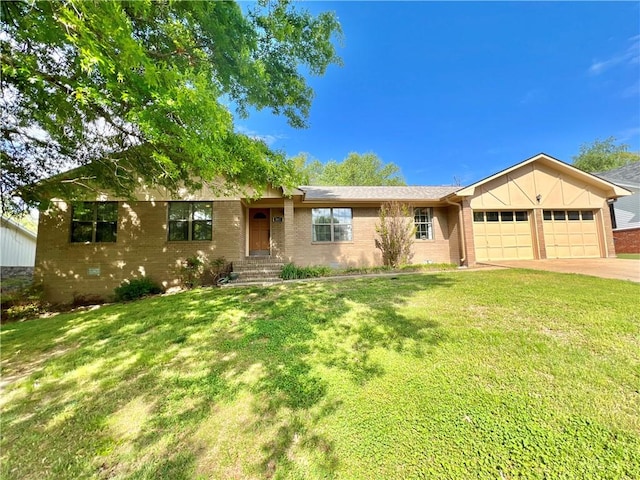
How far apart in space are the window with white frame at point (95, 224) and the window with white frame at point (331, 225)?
846 centimetres

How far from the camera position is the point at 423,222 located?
13.4 meters

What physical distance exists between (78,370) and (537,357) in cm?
630

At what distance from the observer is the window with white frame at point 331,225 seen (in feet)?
42.3

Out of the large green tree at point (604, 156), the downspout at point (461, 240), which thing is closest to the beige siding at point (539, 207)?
the downspout at point (461, 240)

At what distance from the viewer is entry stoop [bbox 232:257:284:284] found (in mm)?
10203

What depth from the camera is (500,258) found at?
12453 mm

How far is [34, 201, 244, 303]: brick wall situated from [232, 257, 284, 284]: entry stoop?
0.48m

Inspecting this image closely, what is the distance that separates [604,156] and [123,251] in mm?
48554

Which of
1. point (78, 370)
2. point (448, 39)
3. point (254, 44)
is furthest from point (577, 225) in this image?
point (78, 370)

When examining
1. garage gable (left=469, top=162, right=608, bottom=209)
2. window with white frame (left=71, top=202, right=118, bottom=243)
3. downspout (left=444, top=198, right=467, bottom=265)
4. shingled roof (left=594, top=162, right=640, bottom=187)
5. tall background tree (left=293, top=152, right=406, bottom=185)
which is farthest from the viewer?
tall background tree (left=293, top=152, right=406, bottom=185)

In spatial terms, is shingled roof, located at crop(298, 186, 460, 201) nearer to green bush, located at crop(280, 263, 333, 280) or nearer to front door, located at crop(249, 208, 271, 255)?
front door, located at crop(249, 208, 271, 255)

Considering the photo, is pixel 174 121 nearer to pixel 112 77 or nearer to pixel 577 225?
pixel 112 77

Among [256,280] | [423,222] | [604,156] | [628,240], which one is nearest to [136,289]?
[256,280]

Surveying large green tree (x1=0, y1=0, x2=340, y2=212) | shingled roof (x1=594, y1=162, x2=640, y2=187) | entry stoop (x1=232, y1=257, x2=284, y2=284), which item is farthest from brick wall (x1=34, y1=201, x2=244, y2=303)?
shingled roof (x1=594, y1=162, x2=640, y2=187)
